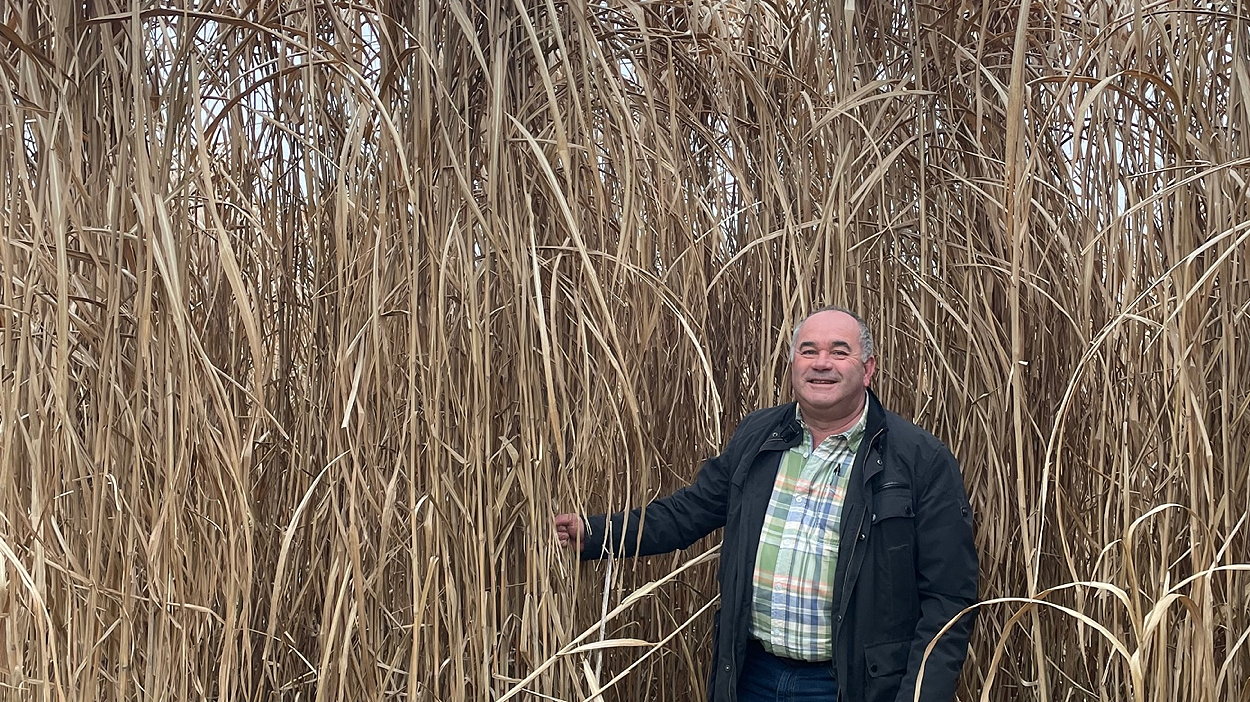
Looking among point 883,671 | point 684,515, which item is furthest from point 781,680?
point 684,515

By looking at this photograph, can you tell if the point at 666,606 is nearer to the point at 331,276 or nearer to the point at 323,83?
the point at 331,276

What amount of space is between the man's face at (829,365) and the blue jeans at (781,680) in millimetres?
383

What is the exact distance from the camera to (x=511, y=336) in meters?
1.59

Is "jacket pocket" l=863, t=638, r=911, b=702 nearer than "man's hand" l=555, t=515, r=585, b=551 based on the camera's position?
No

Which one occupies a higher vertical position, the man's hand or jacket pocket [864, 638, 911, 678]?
the man's hand

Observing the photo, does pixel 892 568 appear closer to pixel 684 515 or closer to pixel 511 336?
pixel 684 515

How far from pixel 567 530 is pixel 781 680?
18.7 inches

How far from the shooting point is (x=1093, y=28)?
2248 millimetres

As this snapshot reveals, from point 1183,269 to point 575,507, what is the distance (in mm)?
842

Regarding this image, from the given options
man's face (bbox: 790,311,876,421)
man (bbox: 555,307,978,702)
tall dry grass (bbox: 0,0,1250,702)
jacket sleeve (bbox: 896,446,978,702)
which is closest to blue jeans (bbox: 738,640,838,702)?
man (bbox: 555,307,978,702)

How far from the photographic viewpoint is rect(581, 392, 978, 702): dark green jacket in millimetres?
1721

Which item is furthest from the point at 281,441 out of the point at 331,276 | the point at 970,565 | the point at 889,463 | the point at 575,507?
the point at 970,565

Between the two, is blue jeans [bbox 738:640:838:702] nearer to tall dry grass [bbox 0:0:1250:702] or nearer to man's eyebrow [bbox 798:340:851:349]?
tall dry grass [bbox 0:0:1250:702]

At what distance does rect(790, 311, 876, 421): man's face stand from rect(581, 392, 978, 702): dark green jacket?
2.0 inches
